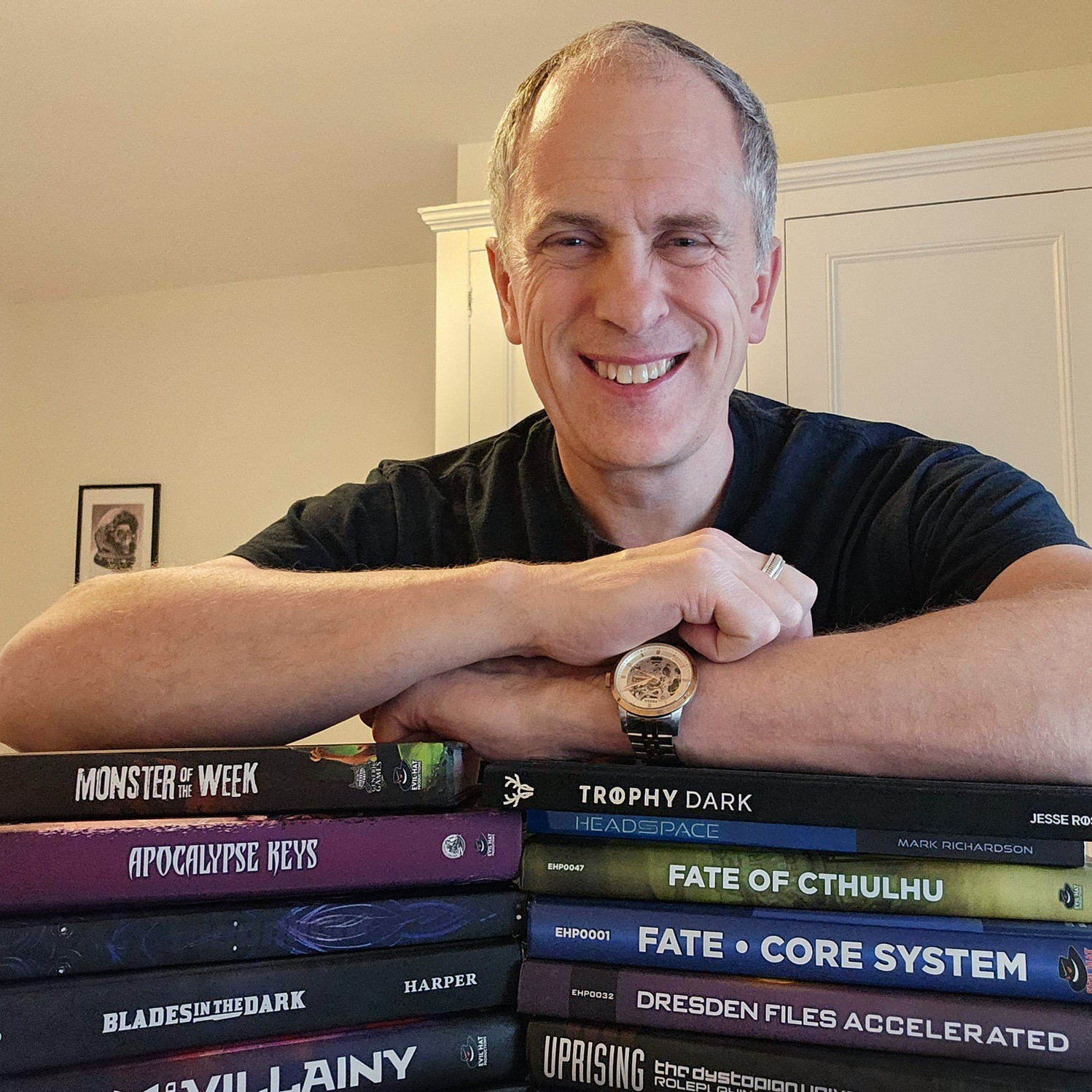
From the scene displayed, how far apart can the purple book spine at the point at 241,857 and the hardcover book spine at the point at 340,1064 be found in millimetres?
66

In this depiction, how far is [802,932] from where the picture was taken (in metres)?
0.47

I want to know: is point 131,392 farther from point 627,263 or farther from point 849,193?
point 627,263

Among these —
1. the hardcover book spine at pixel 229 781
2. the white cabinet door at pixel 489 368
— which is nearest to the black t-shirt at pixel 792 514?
the hardcover book spine at pixel 229 781

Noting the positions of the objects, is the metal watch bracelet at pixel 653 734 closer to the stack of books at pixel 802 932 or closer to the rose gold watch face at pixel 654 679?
the rose gold watch face at pixel 654 679

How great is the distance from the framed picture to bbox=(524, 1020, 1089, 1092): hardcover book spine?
432 cm

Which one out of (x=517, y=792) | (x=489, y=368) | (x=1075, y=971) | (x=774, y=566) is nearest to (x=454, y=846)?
(x=517, y=792)

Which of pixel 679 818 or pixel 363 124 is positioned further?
pixel 363 124

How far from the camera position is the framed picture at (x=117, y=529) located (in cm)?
447

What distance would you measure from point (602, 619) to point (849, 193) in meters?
2.23

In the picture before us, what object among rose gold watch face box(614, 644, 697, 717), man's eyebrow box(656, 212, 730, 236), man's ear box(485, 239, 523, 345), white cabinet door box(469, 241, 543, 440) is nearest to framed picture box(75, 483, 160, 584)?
white cabinet door box(469, 241, 543, 440)

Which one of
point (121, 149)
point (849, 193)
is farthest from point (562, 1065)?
point (121, 149)

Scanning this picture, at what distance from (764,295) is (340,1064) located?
103 cm

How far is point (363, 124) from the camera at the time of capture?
3057 millimetres

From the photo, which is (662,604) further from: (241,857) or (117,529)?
(117,529)
